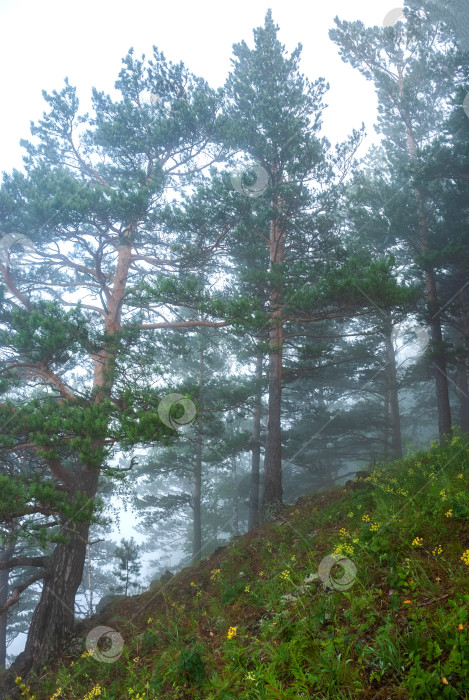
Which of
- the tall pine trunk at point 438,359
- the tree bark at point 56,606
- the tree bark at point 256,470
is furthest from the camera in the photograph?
the tree bark at point 256,470

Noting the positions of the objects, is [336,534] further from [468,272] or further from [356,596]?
[468,272]

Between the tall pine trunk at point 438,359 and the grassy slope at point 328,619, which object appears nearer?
the grassy slope at point 328,619

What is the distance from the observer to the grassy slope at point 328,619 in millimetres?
2809

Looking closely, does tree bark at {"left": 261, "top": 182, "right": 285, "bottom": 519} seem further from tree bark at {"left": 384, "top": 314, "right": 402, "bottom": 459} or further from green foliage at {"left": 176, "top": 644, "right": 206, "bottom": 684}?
tree bark at {"left": 384, "top": 314, "right": 402, "bottom": 459}

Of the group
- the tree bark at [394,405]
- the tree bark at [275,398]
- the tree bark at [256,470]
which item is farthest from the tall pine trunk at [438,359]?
the tree bark at [256,470]

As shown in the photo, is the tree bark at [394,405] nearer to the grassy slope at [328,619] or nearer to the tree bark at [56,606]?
the grassy slope at [328,619]

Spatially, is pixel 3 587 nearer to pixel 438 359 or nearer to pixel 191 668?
pixel 191 668

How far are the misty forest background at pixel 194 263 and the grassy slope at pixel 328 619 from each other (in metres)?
1.89

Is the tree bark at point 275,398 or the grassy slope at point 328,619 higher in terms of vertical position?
the tree bark at point 275,398

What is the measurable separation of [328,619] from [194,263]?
927cm

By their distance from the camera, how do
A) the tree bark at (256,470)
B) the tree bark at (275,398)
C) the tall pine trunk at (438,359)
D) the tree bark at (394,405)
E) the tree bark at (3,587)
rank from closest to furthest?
the tree bark at (275,398)
the tall pine trunk at (438,359)
the tree bark at (3,587)
the tree bark at (256,470)
the tree bark at (394,405)

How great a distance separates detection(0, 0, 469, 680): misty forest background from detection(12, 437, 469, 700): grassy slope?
74.6 inches

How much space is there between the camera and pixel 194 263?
11.1 metres

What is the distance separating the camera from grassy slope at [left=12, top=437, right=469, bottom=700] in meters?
2.81
